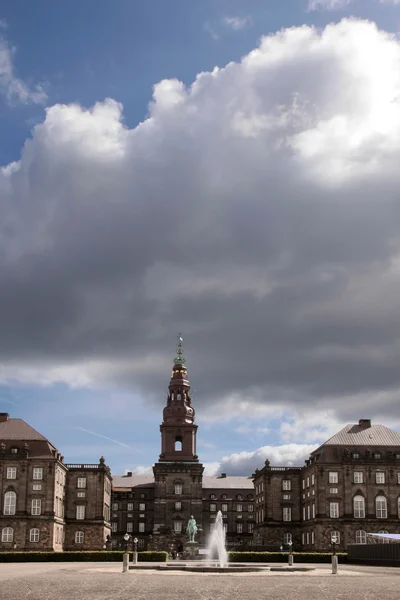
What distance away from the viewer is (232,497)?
158750 millimetres

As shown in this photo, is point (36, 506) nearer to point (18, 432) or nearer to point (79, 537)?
point (18, 432)

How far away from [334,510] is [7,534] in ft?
145

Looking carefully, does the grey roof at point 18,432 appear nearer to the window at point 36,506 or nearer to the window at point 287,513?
the window at point 36,506

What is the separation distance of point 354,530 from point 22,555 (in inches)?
1852

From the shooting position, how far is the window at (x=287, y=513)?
120m

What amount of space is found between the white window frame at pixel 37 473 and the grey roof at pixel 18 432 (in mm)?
4092

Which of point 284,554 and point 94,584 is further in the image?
point 284,554

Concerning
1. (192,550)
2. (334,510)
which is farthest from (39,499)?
(334,510)

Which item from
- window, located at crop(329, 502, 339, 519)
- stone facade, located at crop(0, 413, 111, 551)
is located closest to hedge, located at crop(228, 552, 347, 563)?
window, located at crop(329, 502, 339, 519)

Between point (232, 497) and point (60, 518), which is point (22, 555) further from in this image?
point (232, 497)

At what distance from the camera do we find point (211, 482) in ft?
538

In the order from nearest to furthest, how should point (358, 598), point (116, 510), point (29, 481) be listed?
point (358, 598)
point (29, 481)
point (116, 510)

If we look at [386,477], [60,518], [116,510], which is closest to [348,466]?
[386,477]

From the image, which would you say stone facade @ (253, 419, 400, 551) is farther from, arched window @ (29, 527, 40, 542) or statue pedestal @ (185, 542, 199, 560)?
arched window @ (29, 527, 40, 542)
